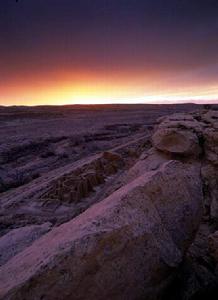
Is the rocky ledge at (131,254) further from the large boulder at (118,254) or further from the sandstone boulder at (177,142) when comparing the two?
the sandstone boulder at (177,142)

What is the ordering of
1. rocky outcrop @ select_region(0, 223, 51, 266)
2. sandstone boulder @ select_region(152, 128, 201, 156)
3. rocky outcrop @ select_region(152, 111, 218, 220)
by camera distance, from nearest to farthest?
rocky outcrop @ select_region(0, 223, 51, 266), rocky outcrop @ select_region(152, 111, 218, 220), sandstone boulder @ select_region(152, 128, 201, 156)

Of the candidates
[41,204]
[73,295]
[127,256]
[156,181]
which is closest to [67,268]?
[73,295]

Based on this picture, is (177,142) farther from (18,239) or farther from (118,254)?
(118,254)

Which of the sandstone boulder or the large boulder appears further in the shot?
the sandstone boulder

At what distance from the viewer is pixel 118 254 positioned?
8.25ft

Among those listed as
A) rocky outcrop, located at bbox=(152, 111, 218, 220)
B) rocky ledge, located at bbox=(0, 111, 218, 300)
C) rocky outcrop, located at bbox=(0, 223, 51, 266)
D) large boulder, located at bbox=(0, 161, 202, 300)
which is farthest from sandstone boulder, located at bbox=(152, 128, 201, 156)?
large boulder, located at bbox=(0, 161, 202, 300)

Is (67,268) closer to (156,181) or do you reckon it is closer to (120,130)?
(156,181)

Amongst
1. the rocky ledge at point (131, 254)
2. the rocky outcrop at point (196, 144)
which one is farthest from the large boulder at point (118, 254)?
the rocky outcrop at point (196, 144)

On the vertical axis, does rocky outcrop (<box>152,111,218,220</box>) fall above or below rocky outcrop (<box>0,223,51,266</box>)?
above

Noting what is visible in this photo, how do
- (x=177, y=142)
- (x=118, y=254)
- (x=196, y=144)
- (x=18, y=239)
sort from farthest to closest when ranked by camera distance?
(x=177, y=142)
(x=196, y=144)
(x=18, y=239)
(x=118, y=254)

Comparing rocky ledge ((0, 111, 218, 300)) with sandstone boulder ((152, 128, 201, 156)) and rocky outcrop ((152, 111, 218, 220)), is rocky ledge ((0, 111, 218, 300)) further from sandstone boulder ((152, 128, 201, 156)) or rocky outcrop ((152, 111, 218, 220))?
sandstone boulder ((152, 128, 201, 156))

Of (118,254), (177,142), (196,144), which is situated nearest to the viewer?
(118,254)

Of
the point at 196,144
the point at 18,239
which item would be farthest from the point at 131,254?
the point at 196,144

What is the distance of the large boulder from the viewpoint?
231 cm
